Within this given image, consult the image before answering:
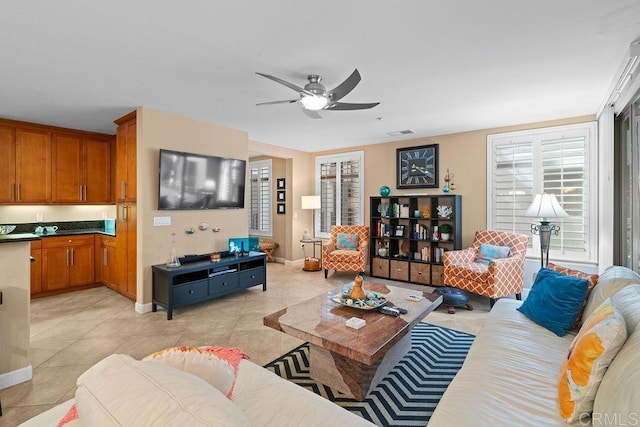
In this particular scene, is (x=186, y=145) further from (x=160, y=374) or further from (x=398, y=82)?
(x=160, y=374)

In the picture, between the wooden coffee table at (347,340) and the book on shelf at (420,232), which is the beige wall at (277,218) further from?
the wooden coffee table at (347,340)

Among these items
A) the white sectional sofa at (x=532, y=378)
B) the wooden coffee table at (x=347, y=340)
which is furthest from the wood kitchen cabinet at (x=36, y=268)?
the white sectional sofa at (x=532, y=378)

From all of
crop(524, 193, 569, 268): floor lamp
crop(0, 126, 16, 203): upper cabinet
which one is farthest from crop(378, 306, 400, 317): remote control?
crop(0, 126, 16, 203): upper cabinet

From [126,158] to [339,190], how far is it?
3911mm

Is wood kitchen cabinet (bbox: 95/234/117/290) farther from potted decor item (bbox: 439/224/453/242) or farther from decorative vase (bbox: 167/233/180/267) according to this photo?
potted decor item (bbox: 439/224/453/242)

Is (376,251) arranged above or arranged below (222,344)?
above

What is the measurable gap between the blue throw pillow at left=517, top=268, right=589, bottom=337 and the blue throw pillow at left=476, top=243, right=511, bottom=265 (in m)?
2.01

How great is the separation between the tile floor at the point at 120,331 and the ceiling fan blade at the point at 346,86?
237 cm

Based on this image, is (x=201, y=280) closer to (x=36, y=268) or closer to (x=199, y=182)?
(x=199, y=182)

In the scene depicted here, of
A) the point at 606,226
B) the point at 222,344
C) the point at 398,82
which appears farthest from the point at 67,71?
the point at 606,226

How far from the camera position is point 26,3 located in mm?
1891

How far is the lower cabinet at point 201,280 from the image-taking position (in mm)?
3643

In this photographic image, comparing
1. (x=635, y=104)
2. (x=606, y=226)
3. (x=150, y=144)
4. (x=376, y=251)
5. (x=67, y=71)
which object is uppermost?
(x=67, y=71)

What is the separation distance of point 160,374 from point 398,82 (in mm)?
3115
